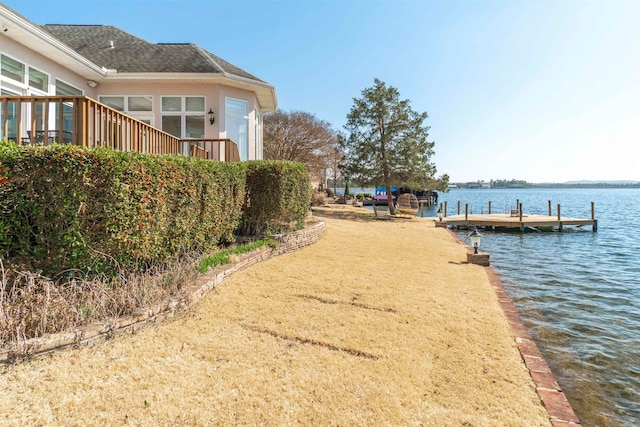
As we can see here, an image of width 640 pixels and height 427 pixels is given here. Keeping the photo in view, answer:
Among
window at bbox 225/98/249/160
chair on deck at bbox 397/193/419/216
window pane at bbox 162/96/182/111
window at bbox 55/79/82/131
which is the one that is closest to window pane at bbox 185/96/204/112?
window pane at bbox 162/96/182/111

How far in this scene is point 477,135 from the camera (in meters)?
26.4

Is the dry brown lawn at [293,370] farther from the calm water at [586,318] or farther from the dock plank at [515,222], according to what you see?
the dock plank at [515,222]

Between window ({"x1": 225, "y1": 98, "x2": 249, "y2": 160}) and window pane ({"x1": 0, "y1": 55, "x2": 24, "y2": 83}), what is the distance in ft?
17.5

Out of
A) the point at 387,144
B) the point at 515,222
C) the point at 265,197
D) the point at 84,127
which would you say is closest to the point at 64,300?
the point at 84,127

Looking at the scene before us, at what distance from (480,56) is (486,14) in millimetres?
2860

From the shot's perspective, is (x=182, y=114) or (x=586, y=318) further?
(x=182, y=114)

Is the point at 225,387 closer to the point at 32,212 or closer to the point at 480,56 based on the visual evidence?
the point at 32,212

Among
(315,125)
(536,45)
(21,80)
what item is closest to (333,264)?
(21,80)

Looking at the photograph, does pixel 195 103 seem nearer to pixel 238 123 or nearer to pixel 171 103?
pixel 171 103

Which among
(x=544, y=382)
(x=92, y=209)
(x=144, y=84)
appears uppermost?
(x=144, y=84)

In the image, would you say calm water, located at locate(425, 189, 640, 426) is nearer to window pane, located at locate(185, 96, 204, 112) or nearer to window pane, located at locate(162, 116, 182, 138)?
window pane, located at locate(185, 96, 204, 112)

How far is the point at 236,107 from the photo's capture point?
39.1ft

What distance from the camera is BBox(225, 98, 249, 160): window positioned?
38.2ft

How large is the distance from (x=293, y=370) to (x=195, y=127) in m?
10.3
